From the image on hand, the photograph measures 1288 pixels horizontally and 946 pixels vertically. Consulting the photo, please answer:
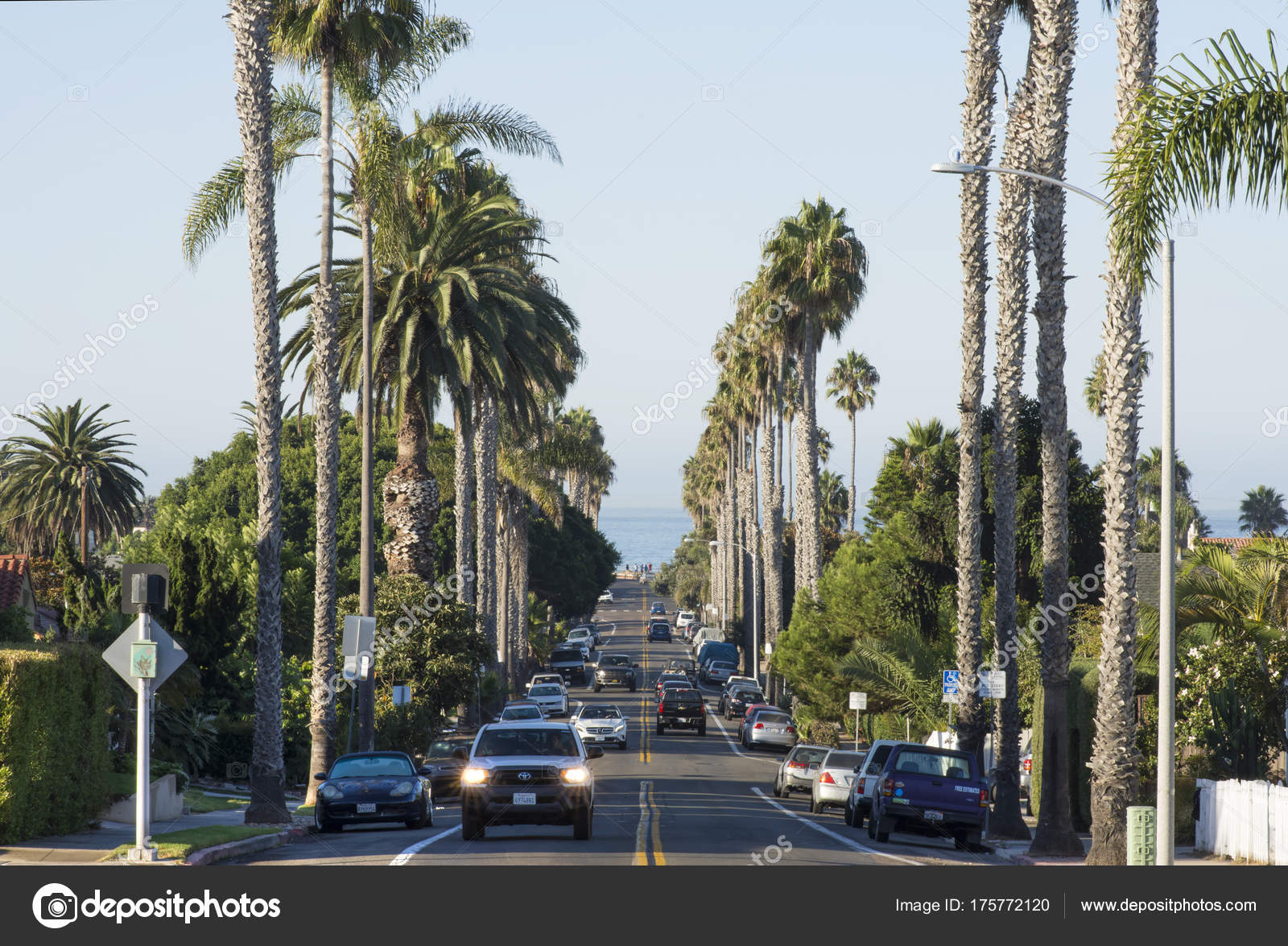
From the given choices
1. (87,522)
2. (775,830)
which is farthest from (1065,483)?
(87,522)

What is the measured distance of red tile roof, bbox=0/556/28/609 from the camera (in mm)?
44594

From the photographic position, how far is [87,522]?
209 ft

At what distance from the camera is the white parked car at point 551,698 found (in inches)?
2188

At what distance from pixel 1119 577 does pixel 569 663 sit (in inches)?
2472

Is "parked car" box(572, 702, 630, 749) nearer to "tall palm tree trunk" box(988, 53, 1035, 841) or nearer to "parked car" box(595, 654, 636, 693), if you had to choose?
"tall palm tree trunk" box(988, 53, 1035, 841)

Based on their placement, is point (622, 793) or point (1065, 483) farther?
point (622, 793)

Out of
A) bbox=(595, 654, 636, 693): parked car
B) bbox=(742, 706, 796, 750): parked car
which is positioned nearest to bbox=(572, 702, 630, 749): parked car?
bbox=(742, 706, 796, 750): parked car

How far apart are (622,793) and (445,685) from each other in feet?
31.2

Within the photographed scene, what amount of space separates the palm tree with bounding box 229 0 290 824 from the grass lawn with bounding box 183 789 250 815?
332 cm

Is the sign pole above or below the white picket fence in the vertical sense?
above

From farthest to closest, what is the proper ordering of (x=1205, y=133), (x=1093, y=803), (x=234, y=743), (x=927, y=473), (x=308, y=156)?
(x=927, y=473) < (x=234, y=743) < (x=308, y=156) < (x=1093, y=803) < (x=1205, y=133)

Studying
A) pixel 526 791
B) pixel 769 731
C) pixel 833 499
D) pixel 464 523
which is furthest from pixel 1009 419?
pixel 833 499

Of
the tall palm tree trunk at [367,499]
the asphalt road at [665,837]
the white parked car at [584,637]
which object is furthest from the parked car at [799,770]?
the white parked car at [584,637]

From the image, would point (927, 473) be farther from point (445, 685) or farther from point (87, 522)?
point (87, 522)
